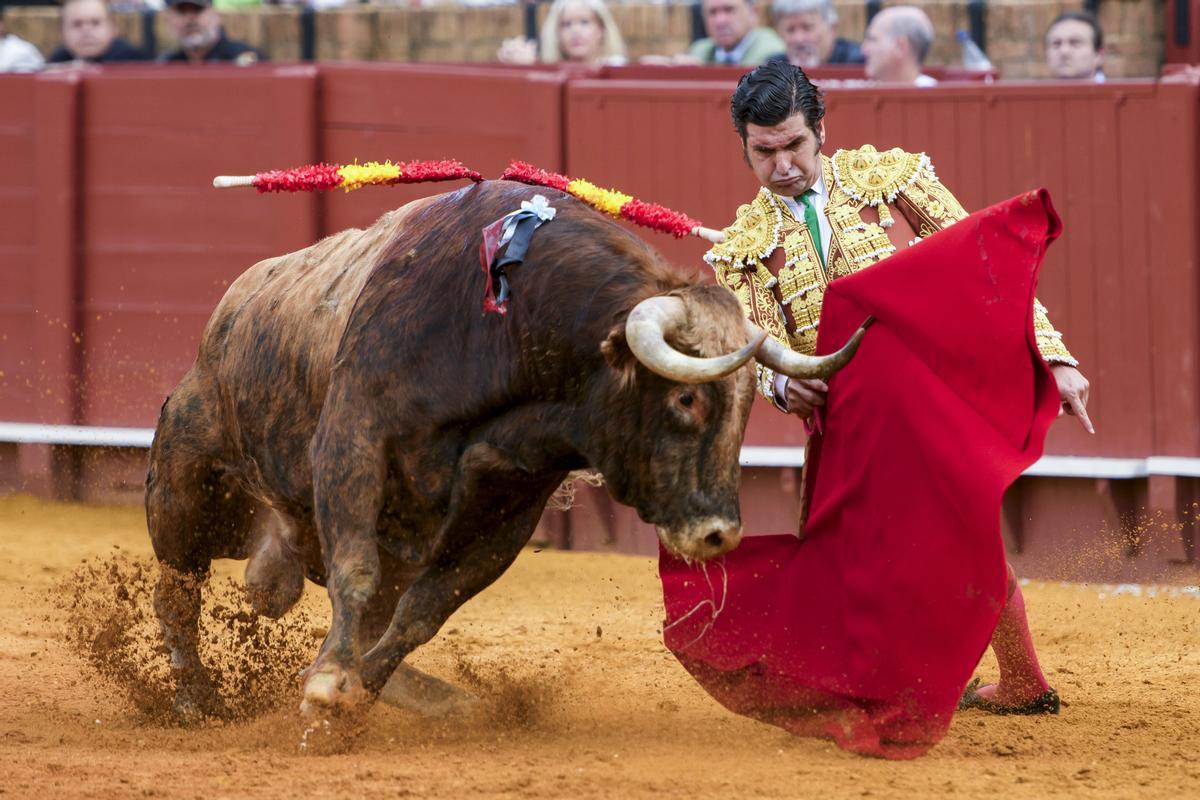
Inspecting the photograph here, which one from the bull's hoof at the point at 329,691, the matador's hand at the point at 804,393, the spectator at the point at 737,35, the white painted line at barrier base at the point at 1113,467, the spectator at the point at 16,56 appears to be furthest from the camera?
the spectator at the point at 16,56

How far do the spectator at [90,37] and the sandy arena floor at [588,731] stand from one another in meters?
3.20

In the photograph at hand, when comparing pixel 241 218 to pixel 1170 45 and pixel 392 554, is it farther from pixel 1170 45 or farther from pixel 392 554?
pixel 1170 45

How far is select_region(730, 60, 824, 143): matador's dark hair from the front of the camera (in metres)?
3.71

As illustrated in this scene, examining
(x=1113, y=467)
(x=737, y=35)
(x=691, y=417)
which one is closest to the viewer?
(x=691, y=417)

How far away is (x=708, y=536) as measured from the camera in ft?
11.3

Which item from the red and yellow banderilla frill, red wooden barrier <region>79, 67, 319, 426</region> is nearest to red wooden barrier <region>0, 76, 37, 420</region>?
red wooden barrier <region>79, 67, 319, 426</region>

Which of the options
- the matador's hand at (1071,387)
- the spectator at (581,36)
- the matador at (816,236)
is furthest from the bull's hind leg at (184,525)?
the spectator at (581,36)

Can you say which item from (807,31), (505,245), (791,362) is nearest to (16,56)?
(807,31)

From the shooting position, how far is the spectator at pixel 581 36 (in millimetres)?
7879

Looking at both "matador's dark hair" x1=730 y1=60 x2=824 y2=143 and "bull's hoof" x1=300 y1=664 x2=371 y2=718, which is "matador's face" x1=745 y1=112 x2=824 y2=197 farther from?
"bull's hoof" x1=300 y1=664 x2=371 y2=718

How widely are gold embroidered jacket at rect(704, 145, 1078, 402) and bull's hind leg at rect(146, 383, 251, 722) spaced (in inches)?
54.4

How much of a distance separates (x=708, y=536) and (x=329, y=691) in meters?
0.79

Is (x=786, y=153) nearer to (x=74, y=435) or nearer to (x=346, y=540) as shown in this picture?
(x=346, y=540)

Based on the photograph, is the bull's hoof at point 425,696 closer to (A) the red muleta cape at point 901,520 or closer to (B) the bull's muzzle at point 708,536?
(A) the red muleta cape at point 901,520
